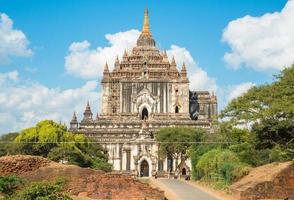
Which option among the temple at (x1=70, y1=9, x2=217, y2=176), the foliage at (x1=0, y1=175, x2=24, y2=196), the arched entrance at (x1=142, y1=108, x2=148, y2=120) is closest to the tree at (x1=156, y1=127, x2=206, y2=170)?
the temple at (x1=70, y1=9, x2=217, y2=176)

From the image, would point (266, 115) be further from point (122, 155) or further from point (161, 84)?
point (161, 84)

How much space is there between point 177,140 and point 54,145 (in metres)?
15.7

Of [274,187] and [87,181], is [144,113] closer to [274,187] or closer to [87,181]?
[87,181]

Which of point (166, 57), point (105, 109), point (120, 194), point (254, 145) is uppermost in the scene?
point (166, 57)

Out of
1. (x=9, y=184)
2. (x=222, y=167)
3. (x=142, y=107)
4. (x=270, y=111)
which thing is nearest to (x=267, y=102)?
(x=270, y=111)

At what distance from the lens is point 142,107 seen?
8088 cm

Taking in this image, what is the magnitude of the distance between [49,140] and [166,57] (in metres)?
36.6

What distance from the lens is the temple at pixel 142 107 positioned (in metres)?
72.3

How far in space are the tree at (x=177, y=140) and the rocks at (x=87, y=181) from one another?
110 feet

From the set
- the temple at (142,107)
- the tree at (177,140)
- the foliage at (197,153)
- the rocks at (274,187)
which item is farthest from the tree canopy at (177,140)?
the rocks at (274,187)

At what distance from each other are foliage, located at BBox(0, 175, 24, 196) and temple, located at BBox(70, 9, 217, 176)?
160 ft

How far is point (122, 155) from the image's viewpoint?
7281 centimetres

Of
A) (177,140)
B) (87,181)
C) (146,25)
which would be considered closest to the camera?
(87,181)

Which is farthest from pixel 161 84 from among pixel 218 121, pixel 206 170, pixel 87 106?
pixel 218 121
